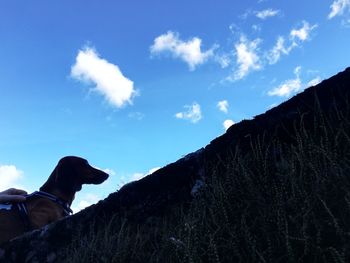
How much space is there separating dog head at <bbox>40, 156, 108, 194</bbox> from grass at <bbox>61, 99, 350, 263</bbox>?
3.29 m

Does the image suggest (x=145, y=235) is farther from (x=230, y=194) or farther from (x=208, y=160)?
(x=230, y=194)

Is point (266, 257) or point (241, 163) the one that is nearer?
point (266, 257)

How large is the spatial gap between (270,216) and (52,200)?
14.2 feet

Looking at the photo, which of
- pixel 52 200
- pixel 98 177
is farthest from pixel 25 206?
pixel 98 177

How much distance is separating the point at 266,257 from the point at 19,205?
4.51 metres

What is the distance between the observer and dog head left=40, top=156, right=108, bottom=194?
6.72 meters

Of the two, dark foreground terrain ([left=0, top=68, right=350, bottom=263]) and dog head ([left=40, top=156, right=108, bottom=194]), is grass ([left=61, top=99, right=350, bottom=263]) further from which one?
dog head ([left=40, top=156, right=108, bottom=194])

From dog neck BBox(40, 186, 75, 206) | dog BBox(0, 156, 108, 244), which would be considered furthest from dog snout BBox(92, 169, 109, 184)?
dog neck BBox(40, 186, 75, 206)

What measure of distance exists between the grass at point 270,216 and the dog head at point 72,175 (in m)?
3.29

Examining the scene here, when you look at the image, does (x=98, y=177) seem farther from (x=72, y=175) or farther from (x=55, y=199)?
(x=55, y=199)

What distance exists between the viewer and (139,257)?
3109 mm

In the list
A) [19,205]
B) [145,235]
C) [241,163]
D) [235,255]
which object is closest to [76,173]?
[19,205]

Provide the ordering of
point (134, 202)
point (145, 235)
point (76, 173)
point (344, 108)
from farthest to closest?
1. point (76, 173)
2. point (134, 202)
3. point (145, 235)
4. point (344, 108)

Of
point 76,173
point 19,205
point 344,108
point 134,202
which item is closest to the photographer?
point 344,108
